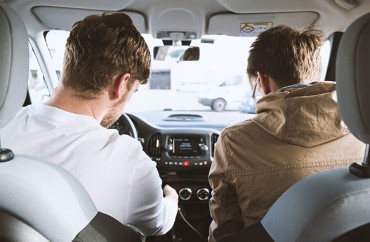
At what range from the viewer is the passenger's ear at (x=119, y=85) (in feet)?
6.12

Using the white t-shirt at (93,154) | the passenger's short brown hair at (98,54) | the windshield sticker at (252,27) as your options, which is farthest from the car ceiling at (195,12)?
the white t-shirt at (93,154)

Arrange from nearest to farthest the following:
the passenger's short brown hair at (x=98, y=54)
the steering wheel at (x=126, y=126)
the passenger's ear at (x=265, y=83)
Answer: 1. the passenger's short brown hair at (x=98, y=54)
2. the passenger's ear at (x=265, y=83)
3. the steering wheel at (x=126, y=126)

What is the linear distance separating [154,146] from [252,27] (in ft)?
4.62

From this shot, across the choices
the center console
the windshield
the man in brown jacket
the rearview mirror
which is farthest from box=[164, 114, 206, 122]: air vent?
the man in brown jacket

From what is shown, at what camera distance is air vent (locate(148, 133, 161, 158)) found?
3.69m

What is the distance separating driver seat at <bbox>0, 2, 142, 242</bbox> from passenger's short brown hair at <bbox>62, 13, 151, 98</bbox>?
568mm

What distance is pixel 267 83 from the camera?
208 centimetres

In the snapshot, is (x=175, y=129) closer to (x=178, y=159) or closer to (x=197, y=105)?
(x=178, y=159)

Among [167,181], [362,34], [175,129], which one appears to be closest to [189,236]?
[167,181]

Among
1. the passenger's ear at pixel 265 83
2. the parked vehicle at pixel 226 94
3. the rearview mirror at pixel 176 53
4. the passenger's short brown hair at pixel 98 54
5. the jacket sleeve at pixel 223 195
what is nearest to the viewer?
the passenger's short brown hair at pixel 98 54

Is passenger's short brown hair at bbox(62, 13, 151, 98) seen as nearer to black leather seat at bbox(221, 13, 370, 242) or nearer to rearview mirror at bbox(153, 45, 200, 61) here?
black leather seat at bbox(221, 13, 370, 242)

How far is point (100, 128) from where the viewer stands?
165 cm

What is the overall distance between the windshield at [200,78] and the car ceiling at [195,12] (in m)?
0.21

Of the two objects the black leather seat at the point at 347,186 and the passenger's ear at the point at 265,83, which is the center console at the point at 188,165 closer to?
the passenger's ear at the point at 265,83
